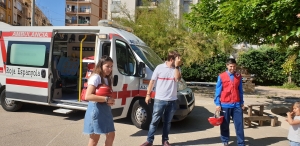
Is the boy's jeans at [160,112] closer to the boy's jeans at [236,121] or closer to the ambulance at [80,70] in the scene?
the boy's jeans at [236,121]

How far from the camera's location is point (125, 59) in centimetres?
632

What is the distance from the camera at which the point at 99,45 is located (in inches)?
244

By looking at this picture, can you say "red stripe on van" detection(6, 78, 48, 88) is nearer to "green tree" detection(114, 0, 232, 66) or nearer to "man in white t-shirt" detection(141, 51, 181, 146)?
"man in white t-shirt" detection(141, 51, 181, 146)

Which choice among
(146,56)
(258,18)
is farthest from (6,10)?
(258,18)

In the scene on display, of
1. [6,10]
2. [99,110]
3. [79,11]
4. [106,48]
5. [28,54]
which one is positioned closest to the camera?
[99,110]

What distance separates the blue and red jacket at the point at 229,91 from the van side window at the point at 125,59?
219 centimetres

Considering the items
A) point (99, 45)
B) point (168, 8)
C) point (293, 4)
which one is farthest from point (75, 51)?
point (293, 4)

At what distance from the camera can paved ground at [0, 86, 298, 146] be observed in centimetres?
536

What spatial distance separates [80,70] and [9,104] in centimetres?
267

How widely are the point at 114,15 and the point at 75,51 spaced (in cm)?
671

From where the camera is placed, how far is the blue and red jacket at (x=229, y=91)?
4.84 m

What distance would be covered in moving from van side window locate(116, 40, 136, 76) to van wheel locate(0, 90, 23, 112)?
3575 mm

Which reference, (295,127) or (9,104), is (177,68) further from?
(9,104)

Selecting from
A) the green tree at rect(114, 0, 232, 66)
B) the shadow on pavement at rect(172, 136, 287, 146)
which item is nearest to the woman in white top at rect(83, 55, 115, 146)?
the shadow on pavement at rect(172, 136, 287, 146)
